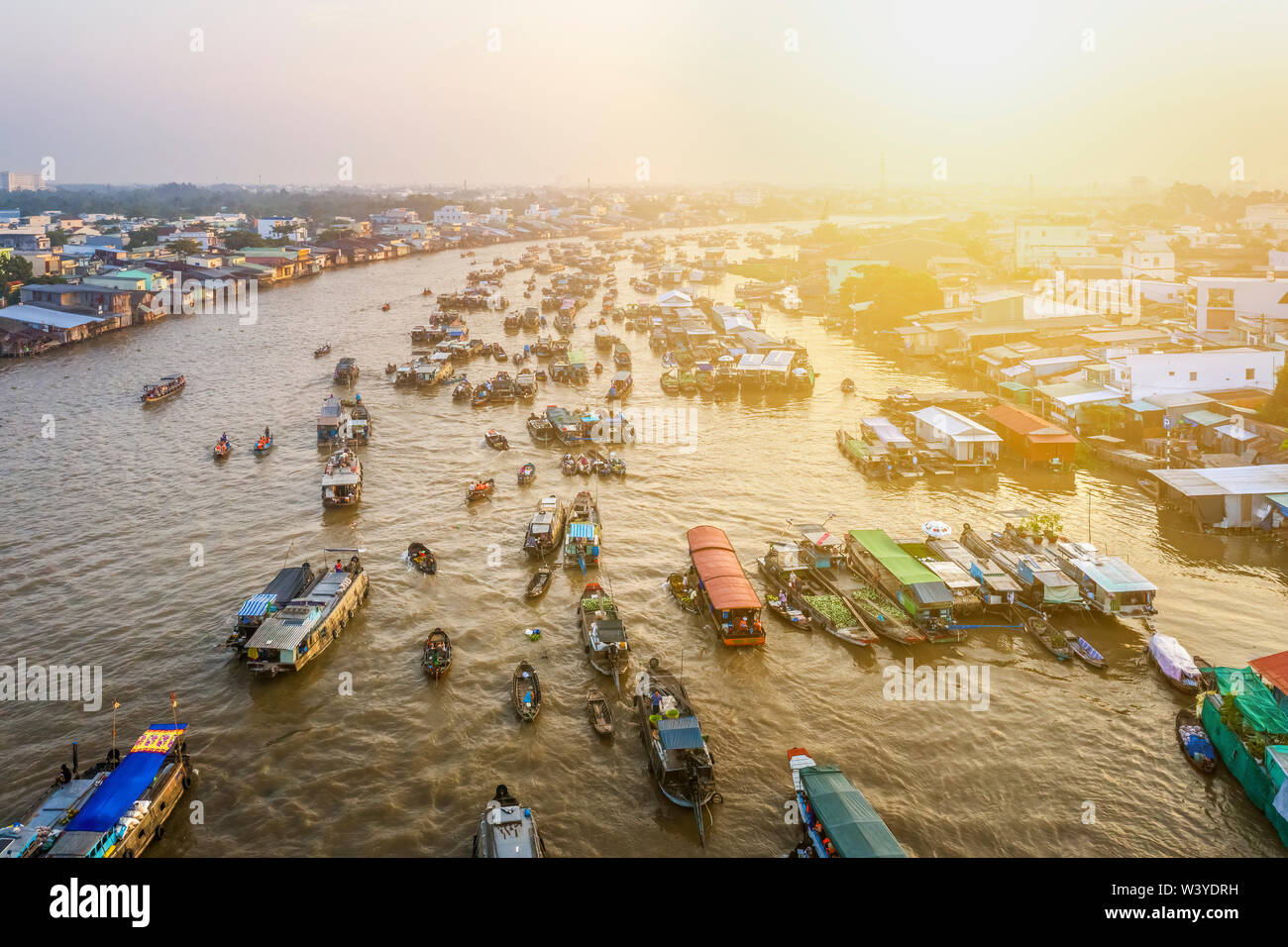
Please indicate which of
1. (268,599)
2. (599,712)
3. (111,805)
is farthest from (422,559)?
(111,805)

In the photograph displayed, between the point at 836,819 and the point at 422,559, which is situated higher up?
the point at 422,559

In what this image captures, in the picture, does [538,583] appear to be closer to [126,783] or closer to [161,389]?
[126,783]

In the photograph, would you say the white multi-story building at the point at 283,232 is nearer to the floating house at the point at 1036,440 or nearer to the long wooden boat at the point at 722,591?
the floating house at the point at 1036,440

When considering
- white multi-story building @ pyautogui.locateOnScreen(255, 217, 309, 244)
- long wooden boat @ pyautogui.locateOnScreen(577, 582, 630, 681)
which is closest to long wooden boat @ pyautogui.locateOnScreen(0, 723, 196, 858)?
long wooden boat @ pyautogui.locateOnScreen(577, 582, 630, 681)

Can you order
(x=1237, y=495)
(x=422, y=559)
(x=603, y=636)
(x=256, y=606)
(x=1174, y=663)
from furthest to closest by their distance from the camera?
1. (x=1237, y=495)
2. (x=422, y=559)
3. (x=256, y=606)
4. (x=603, y=636)
5. (x=1174, y=663)

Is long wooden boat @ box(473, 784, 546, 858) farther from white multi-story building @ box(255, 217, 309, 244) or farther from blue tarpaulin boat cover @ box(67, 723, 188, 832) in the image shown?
white multi-story building @ box(255, 217, 309, 244)

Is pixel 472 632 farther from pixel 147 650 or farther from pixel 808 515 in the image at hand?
pixel 808 515
